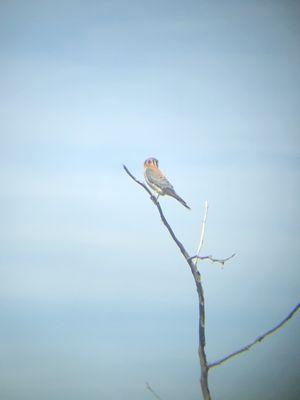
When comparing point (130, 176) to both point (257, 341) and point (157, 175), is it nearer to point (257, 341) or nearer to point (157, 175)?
point (257, 341)

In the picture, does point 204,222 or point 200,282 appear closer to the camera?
point 200,282

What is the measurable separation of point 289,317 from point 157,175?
5.41 meters

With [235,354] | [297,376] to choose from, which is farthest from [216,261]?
[297,376]

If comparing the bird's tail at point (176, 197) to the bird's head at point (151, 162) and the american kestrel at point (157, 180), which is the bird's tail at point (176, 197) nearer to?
the american kestrel at point (157, 180)

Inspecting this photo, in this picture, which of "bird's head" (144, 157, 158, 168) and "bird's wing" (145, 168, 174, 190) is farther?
"bird's head" (144, 157, 158, 168)

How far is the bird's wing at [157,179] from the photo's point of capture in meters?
6.90

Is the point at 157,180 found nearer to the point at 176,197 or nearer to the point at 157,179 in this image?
the point at 157,179

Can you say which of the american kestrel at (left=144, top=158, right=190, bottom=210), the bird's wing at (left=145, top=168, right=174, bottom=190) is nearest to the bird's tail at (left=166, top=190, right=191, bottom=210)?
the american kestrel at (left=144, top=158, right=190, bottom=210)

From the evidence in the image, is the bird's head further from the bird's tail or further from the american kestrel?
the bird's tail

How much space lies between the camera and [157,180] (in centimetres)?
722

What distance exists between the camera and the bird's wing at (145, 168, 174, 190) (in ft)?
22.6

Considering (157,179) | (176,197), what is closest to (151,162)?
(157,179)

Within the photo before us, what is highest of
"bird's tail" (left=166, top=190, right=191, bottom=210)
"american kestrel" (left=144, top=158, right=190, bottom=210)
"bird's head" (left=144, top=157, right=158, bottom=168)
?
"bird's head" (left=144, top=157, right=158, bottom=168)

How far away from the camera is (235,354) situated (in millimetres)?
2273
